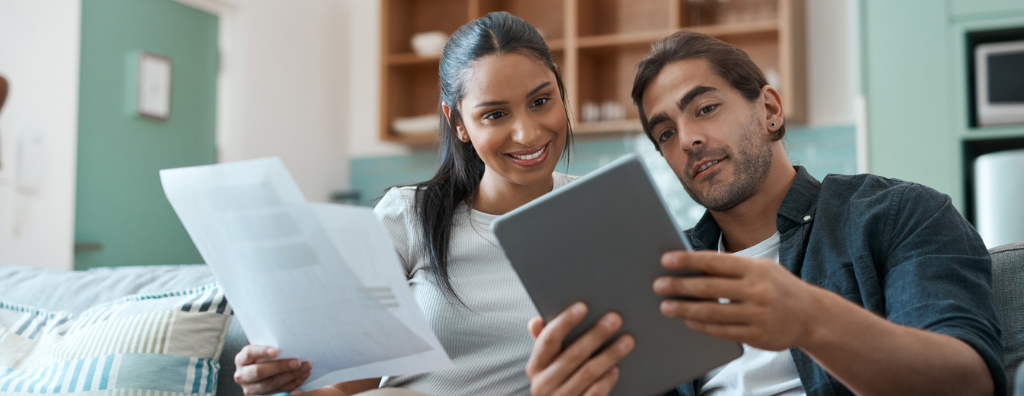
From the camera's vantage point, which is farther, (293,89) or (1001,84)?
(293,89)

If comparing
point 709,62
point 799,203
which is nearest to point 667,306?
point 799,203

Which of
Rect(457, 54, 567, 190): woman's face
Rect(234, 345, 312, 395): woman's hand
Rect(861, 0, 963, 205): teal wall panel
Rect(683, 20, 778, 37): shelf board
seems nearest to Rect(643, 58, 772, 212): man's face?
Rect(457, 54, 567, 190): woman's face

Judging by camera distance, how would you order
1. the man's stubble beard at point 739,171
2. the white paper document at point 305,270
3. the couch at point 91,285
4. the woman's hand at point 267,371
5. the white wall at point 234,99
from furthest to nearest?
the white wall at point 234,99
the couch at point 91,285
the man's stubble beard at point 739,171
the woman's hand at point 267,371
the white paper document at point 305,270

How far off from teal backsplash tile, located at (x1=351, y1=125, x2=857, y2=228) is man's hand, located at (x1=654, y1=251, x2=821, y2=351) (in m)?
2.10

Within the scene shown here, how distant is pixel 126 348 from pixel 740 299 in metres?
1.04

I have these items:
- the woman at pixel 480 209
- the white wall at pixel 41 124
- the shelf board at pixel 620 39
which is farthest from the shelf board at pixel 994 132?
the white wall at pixel 41 124

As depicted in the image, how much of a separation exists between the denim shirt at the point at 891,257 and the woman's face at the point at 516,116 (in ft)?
1.30

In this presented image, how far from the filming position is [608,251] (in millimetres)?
735

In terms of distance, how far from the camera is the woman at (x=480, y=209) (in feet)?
4.14

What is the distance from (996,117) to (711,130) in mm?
1993

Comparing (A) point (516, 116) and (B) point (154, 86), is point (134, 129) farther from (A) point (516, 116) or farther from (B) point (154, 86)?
(A) point (516, 116)

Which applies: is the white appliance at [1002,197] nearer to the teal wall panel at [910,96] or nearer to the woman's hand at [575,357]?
the teal wall panel at [910,96]

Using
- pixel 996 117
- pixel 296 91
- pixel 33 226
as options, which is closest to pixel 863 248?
pixel 996 117

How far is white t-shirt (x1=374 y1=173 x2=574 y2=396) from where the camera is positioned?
49.5 inches
